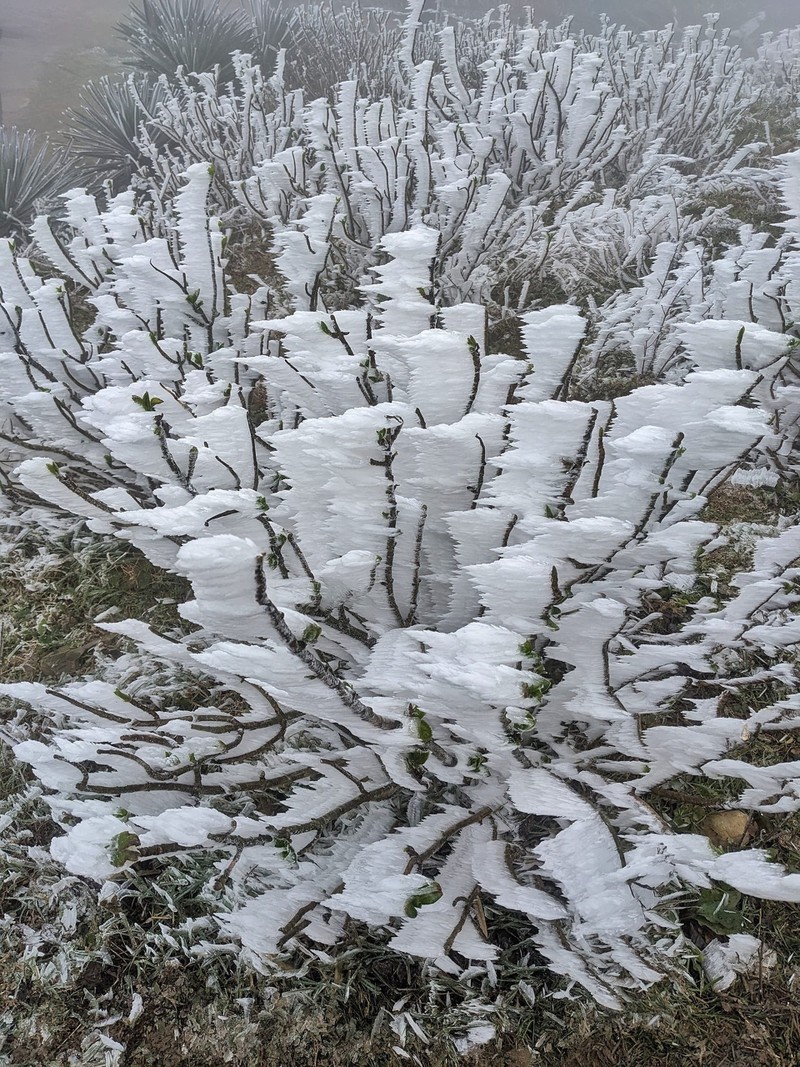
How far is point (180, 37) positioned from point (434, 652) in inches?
207

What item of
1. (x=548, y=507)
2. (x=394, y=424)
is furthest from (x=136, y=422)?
(x=548, y=507)

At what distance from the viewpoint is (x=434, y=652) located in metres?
0.71

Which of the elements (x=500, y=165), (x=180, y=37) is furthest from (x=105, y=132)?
(x=500, y=165)

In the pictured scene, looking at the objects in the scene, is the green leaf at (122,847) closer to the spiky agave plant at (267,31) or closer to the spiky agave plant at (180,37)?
the spiky agave plant at (180,37)

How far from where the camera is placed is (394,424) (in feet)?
2.46

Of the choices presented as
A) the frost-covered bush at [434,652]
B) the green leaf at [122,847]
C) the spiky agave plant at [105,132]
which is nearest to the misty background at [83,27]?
the spiky agave plant at [105,132]

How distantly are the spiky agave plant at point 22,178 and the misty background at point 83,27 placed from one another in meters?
0.16

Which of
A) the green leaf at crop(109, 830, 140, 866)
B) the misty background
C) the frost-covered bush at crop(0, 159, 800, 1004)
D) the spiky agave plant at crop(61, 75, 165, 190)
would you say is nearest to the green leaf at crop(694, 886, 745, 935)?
the frost-covered bush at crop(0, 159, 800, 1004)

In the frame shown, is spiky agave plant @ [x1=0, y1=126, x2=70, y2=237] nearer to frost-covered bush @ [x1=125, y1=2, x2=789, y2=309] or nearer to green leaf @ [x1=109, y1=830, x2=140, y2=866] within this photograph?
frost-covered bush @ [x1=125, y1=2, x2=789, y2=309]

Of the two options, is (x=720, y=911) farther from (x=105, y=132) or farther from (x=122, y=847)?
(x=105, y=132)

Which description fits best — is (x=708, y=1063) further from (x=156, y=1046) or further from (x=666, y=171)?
(x=666, y=171)

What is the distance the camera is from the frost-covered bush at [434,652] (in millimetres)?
709

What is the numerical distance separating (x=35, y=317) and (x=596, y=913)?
161 cm

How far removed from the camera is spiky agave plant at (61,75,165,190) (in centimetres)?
365
